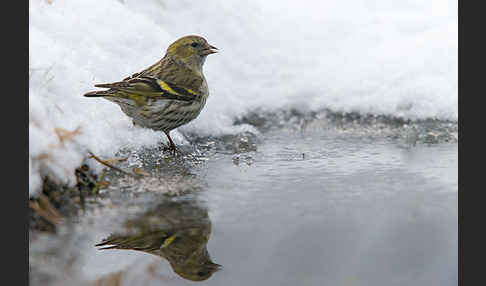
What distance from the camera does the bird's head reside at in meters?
5.05

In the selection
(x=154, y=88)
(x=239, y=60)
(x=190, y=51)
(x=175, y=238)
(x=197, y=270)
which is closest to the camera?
(x=197, y=270)

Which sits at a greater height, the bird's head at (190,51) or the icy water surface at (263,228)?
the bird's head at (190,51)

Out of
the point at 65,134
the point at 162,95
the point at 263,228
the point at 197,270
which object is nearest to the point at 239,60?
the point at 162,95

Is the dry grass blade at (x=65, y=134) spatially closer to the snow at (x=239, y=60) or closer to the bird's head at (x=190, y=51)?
the snow at (x=239, y=60)

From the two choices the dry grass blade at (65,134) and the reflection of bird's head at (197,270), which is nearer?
the reflection of bird's head at (197,270)

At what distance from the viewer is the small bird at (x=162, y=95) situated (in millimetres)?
4316

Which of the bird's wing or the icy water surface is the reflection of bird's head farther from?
the bird's wing

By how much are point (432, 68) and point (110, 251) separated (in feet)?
16.0

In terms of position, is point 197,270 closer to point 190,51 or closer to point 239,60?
point 190,51

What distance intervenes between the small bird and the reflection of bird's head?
6.25 ft

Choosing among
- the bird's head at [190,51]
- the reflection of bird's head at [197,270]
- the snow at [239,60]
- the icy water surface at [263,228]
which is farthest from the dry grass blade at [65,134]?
the bird's head at [190,51]

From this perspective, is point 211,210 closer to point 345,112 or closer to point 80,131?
point 80,131

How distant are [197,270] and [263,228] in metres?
0.50

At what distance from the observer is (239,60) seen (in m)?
6.75
